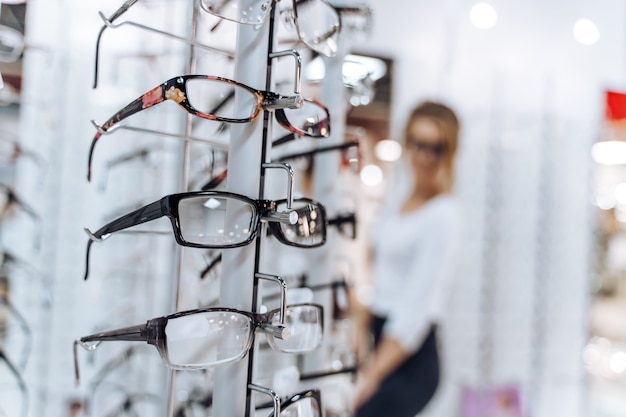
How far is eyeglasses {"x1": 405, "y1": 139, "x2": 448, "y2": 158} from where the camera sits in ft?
5.69

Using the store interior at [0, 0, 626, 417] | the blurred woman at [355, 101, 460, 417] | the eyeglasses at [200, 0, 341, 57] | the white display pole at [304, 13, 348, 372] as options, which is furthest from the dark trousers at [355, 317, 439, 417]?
the eyeglasses at [200, 0, 341, 57]

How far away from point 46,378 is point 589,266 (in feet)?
5.82

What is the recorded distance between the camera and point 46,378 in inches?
38.0

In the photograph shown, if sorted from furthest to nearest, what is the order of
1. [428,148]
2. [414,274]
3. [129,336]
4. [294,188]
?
1. [428,148]
2. [414,274]
3. [294,188]
4. [129,336]

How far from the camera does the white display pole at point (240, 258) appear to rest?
16.2 inches

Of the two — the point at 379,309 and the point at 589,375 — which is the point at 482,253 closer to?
the point at 379,309

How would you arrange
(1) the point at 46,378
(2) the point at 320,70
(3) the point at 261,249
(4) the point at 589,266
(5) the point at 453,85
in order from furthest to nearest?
Result: (4) the point at 589,266 < (5) the point at 453,85 < (1) the point at 46,378 < (2) the point at 320,70 < (3) the point at 261,249

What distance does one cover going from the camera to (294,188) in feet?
1.86

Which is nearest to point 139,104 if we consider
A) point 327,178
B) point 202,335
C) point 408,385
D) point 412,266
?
point 202,335

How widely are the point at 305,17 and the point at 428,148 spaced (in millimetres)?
1333

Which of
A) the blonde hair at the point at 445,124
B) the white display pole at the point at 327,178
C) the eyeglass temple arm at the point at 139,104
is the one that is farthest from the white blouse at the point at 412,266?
the eyeglass temple arm at the point at 139,104

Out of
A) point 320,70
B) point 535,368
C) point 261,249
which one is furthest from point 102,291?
point 535,368

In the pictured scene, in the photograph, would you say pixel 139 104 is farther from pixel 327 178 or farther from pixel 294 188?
pixel 327 178

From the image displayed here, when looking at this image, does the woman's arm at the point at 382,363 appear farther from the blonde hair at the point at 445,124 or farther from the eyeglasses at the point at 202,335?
the eyeglasses at the point at 202,335
